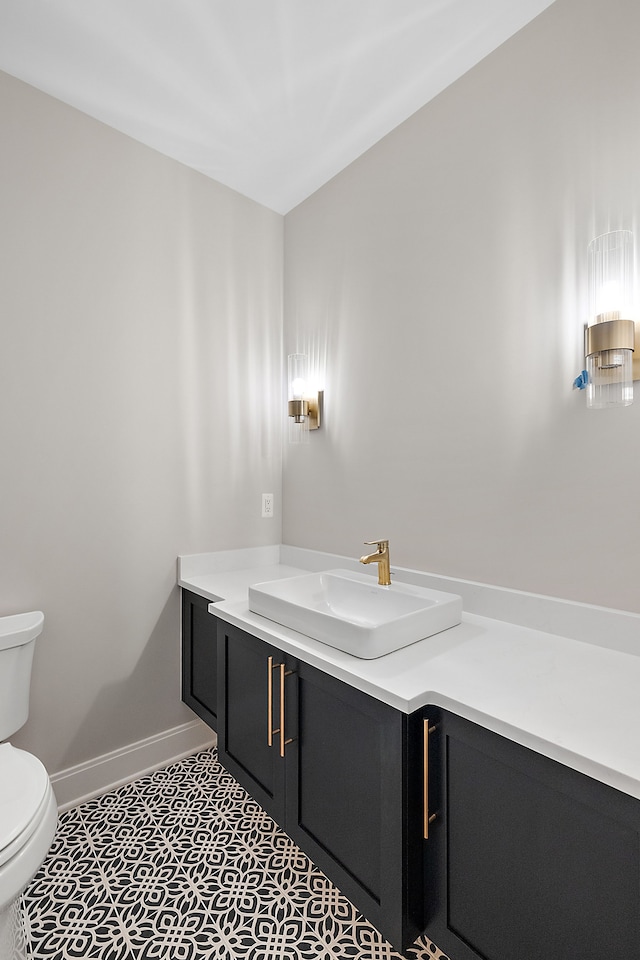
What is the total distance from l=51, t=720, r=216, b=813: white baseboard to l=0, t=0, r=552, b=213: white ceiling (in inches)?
97.6

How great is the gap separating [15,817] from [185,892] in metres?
0.66

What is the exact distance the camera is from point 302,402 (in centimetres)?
220

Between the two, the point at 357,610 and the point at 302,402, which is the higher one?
the point at 302,402

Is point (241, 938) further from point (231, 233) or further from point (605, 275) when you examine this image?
point (231, 233)

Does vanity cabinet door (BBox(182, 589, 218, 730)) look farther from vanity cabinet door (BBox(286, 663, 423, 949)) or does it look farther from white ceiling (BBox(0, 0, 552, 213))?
white ceiling (BBox(0, 0, 552, 213))

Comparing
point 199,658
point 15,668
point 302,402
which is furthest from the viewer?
point 302,402

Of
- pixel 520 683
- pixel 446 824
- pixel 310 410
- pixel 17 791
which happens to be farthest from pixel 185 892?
pixel 310 410

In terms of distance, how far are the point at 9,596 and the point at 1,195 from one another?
1.38 m

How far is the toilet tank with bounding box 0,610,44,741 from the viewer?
153 cm

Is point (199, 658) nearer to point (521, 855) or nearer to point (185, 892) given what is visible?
point (185, 892)

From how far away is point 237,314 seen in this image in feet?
7.52

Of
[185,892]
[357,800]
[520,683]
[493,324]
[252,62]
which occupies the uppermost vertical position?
[252,62]

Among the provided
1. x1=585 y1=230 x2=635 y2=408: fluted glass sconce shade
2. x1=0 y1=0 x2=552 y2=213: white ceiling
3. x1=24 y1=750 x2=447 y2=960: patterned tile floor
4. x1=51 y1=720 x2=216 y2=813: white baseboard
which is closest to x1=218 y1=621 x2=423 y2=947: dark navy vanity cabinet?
x1=24 y1=750 x2=447 y2=960: patterned tile floor

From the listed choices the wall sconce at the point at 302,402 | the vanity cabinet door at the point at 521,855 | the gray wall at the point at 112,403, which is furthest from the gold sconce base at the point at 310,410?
the vanity cabinet door at the point at 521,855
